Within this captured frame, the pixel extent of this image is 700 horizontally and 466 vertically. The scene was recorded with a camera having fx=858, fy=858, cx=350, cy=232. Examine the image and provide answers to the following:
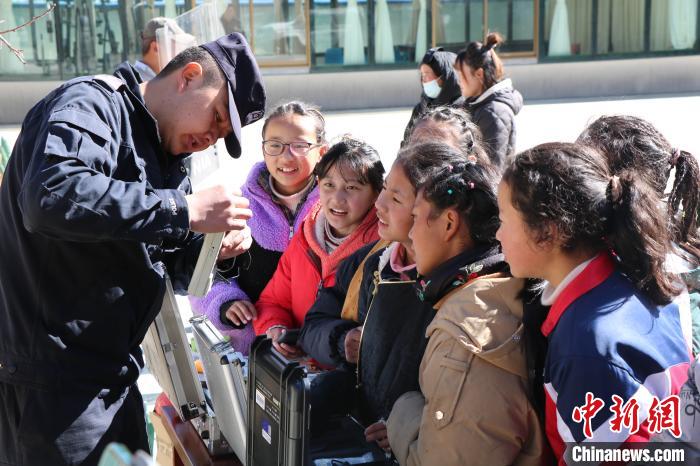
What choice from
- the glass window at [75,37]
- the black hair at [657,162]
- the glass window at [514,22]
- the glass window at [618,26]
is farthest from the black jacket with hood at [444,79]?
the glass window at [618,26]

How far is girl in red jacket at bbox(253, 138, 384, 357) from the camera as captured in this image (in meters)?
3.19

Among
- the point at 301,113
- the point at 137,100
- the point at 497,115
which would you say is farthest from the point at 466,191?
the point at 497,115

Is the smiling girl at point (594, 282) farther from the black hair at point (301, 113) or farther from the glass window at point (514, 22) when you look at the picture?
the glass window at point (514, 22)

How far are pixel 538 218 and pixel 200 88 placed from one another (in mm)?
988

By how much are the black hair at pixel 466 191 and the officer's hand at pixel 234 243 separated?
538 millimetres

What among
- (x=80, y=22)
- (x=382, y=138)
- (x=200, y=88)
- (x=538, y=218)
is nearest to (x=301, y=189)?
(x=200, y=88)

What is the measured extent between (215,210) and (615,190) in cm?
A: 94

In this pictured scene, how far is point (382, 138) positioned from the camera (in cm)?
1176

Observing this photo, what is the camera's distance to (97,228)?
1892mm

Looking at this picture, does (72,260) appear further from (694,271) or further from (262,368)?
(694,271)

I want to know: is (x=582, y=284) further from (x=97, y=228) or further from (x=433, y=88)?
(x=433, y=88)

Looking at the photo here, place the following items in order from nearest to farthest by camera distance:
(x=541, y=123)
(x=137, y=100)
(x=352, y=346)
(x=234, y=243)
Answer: (x=137, y=100)
(x=234, y=243)
(x=352, y=346)
(x=541, y=123)

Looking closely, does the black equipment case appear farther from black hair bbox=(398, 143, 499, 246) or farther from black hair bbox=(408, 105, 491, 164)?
black hair bbox=(408, 105, 491, 164)
